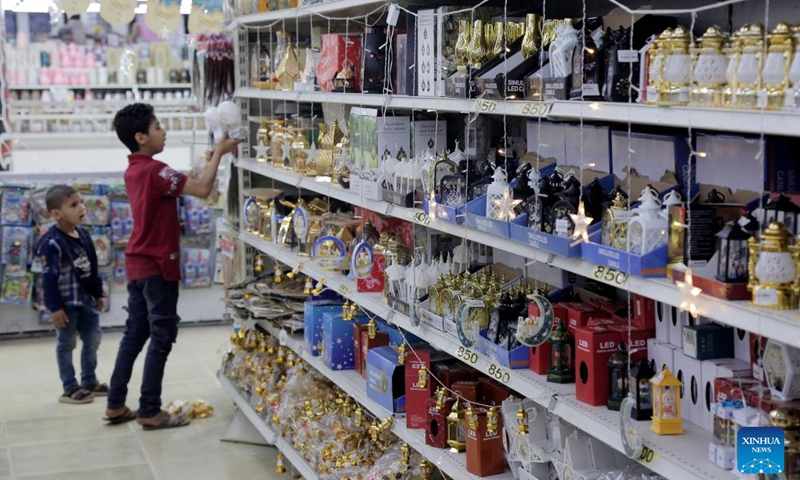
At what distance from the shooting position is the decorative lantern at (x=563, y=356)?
2859 mm

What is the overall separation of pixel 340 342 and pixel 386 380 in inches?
25.2

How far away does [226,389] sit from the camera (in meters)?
6.05

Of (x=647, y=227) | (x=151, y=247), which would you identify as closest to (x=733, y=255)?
(x=647, y=227)

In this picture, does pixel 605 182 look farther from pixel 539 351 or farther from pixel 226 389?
pixel 226 389

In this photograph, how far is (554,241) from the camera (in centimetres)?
264

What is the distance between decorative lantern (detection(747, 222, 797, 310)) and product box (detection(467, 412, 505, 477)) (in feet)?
→ 4.22

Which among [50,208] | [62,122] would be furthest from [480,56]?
[62,122]

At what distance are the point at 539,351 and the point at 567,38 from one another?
85cm

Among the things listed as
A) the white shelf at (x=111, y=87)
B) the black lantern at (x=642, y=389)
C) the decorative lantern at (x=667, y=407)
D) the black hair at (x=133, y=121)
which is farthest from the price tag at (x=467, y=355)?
the white shelf at (x=111, y=87)

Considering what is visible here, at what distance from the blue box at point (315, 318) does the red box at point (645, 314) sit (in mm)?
2054

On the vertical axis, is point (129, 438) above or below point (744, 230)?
below

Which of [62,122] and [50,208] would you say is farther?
[62,122]

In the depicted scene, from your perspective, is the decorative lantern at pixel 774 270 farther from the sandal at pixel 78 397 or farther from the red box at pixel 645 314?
the sandal at pixel 78 397

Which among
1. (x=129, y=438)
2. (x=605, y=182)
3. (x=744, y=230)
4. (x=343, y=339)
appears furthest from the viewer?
(x=129, y=438)
